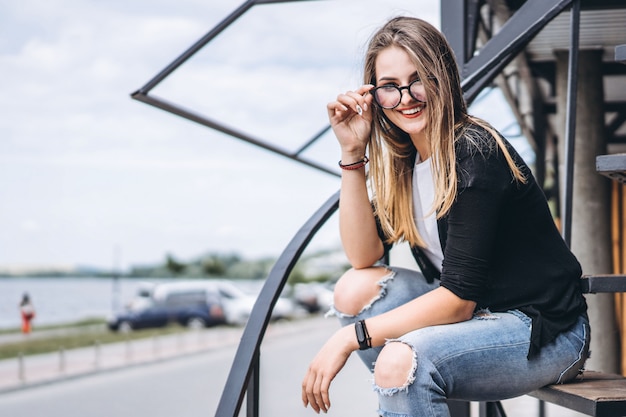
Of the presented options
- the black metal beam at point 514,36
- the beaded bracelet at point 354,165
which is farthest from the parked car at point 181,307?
the beaded bracelet at point 354,165

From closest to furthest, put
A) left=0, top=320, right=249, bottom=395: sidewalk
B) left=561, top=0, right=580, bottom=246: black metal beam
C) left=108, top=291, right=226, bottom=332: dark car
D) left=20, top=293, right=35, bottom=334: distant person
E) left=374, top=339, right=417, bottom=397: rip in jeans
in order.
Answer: left=374, top=339, right=417, bottom=397: rip in jeans, left=561, top=0, right=580, bottom=246: black metal beam, left=0, top=320, right=249, bottom=395: sidewalk, left=20, top=293, right=35, bottom=334: distant person, left=108, top=291, right=226, bottom=332: dark car

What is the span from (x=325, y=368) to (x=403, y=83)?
24.6 inches

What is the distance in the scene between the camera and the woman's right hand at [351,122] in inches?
65.6

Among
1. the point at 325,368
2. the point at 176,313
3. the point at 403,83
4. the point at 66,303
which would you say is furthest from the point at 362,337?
the point at 66,303

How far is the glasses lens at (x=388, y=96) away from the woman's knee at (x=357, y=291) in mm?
405

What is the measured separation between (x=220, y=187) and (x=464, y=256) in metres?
64.4

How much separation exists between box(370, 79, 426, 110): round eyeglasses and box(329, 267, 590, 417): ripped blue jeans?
1.58 feet

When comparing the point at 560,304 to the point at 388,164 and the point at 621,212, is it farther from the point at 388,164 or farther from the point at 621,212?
the point at 621,212

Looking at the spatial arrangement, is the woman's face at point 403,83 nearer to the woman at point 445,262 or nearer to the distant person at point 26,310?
the woman at point 445,262

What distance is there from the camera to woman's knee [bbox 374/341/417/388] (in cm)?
129

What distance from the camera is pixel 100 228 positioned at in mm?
66062

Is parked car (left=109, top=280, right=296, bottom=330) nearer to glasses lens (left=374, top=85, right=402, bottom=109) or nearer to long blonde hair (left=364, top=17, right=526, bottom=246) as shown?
long blonde hair (left=364, top=17, right=526, bottom=246)

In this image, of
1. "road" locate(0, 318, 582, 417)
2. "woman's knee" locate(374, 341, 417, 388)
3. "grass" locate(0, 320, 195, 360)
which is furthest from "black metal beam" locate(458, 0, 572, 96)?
"grass" locate(0, 320, 195, 360)

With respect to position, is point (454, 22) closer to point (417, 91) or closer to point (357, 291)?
point (417, 91)
